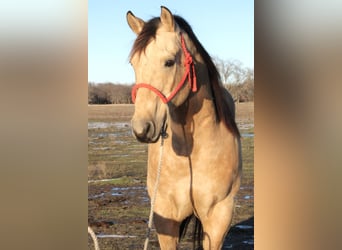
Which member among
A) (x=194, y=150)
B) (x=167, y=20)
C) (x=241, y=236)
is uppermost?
(x=167, y=20)

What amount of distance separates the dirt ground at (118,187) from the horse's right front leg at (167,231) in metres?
0.08

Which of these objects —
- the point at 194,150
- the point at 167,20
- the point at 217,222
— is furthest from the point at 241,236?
the point at 167,20

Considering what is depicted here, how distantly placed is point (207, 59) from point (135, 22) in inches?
10.2

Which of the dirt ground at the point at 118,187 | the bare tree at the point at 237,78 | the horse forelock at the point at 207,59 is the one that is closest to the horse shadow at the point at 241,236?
the dirt ground at the point at 118,187

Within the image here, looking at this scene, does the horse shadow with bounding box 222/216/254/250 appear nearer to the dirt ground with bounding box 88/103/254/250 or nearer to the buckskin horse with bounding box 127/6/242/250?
the dirt ground with bounding box 88/103/254/250

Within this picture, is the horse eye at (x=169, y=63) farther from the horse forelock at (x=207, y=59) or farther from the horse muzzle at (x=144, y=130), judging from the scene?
the horse muzzle at (x=144, y=130)

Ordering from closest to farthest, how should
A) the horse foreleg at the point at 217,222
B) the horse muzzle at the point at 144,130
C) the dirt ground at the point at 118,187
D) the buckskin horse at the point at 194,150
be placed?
1. the horse muzzle at the point at 144,130
2. the buckskin horse at the point at 194,150
3. the horse foreleg at the point at 217,222
4. the dirt ground at the point at 118,187

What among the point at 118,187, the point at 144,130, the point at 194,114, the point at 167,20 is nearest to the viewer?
the point at 144,130

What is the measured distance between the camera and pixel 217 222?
165cm

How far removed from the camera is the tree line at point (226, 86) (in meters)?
1.71

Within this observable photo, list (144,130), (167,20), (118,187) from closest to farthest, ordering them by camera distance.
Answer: (144,130) → (167,20) → (118,187)

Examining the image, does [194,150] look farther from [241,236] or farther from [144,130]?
[241,236]
